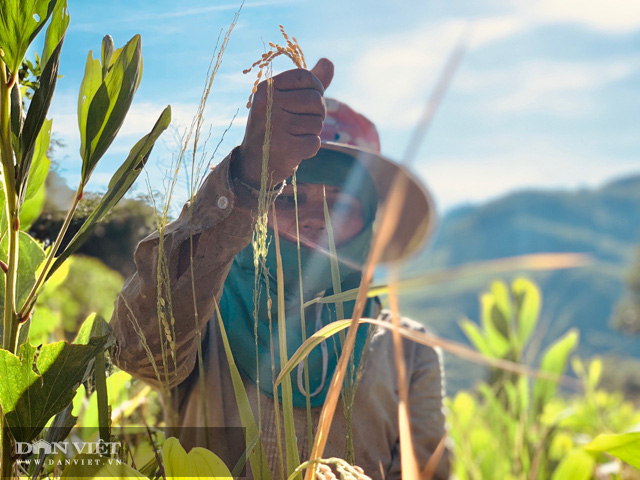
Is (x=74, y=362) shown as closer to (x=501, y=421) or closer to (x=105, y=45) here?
(x=105, y=45)

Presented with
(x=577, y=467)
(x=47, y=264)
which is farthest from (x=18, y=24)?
(x=577, y=467)

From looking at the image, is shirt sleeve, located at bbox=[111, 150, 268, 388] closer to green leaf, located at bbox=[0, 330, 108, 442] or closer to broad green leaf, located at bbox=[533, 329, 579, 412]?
green leaf, located at bbox=[0, 330, 108, 442]

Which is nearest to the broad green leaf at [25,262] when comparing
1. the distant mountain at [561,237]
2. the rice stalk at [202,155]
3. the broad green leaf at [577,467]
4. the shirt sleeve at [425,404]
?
the rice stalk at [202,155]

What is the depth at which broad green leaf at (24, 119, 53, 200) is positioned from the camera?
368mm

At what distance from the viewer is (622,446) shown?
309mm

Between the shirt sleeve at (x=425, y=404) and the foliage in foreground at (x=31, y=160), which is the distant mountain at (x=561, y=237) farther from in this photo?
the foliage in foreground at (x=31, y=160)

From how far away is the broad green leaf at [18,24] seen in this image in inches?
11.4

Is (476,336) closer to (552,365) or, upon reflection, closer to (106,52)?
(552,365)

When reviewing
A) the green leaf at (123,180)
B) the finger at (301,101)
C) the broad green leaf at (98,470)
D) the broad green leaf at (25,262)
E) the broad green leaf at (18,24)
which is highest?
the broad green leaf at (18,24)

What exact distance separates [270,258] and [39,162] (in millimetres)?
174

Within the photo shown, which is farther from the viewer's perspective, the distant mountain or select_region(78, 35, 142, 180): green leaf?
the distant mountain

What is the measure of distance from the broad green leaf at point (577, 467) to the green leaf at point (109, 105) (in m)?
0.93

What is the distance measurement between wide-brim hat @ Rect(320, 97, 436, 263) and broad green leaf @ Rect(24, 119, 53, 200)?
20 cm

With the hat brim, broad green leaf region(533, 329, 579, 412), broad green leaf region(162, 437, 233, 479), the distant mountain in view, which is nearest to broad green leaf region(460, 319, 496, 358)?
broad green leaf region(533, 329, 579, 412)
